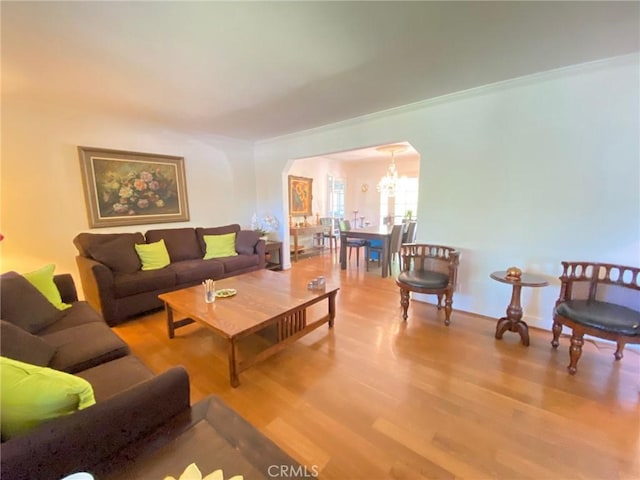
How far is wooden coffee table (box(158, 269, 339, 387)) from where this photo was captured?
192 cm

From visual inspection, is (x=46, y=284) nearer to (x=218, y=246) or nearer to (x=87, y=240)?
(x=87, y=240)

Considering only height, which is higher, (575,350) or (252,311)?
(252,311)

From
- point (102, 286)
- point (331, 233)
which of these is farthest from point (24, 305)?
point (331, 233)

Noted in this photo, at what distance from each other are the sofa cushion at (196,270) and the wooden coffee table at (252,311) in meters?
0.72

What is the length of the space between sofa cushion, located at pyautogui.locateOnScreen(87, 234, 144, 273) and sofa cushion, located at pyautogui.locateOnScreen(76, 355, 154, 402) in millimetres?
1831

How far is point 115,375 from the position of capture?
1.44 metres

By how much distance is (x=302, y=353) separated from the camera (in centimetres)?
232

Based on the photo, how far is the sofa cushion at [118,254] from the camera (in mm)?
2986

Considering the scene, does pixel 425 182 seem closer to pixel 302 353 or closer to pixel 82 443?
pixel 302 353

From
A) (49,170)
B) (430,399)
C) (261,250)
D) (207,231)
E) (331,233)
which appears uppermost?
(49,170)

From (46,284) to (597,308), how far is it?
4261 millimetres

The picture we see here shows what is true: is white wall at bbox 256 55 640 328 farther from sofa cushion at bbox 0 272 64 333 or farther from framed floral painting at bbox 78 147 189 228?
sofa cushion at bbox 0 272 64 333

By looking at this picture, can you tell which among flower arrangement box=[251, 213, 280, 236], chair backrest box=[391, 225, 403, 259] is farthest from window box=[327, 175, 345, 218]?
chair backrest box=[391, 225, 403, 259]

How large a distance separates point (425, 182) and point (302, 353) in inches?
94.2
